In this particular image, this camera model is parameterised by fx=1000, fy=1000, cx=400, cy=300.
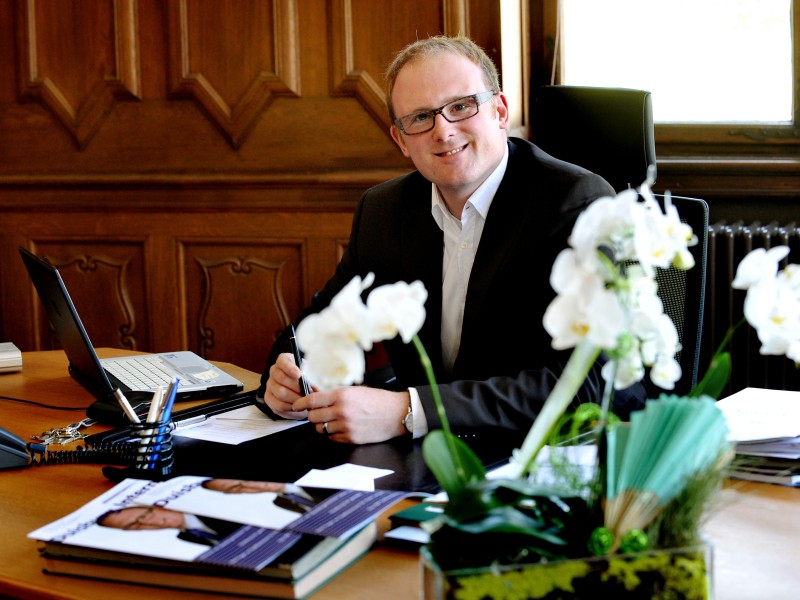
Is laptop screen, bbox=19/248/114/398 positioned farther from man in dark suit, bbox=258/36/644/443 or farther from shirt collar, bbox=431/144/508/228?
shirt collar, bbox=431/144/508/228

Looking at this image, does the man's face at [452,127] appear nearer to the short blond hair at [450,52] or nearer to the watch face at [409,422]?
the short blond hair at [450,52]

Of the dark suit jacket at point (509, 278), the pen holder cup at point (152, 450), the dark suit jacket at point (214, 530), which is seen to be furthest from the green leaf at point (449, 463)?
the dark suit jacket at point (509, 278)

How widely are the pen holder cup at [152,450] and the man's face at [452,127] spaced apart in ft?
3.03

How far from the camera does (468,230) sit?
2.24 metres

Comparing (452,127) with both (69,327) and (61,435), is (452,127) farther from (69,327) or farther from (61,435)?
(61,435)

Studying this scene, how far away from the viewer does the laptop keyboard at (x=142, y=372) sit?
2164 mm

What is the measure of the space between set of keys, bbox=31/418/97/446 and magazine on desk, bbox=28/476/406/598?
1.72ft

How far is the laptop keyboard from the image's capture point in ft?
7.10

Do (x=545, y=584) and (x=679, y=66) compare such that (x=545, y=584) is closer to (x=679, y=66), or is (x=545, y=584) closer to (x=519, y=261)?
(x=519, y=261)

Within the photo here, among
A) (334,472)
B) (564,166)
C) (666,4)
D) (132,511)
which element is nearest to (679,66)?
(666,4)

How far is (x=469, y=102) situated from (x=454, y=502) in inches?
54.8

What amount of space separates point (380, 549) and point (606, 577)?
1.35 feet

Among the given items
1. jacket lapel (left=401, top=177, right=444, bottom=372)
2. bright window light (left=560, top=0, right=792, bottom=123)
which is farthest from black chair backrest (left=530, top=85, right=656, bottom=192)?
bright window light (left=560, top=0, right=792, bottom=123)

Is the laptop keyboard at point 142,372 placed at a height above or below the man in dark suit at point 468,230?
below
